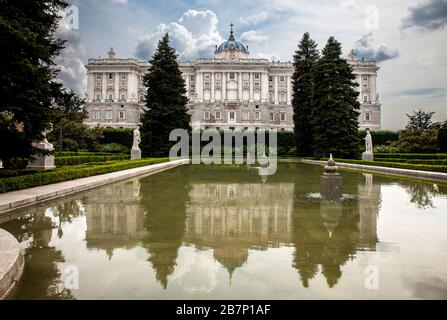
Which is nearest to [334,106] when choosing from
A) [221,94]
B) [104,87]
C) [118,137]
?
[118,137]

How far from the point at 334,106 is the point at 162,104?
1595cm

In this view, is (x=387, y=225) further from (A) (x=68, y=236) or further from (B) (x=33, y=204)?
(B) (x=33, y=204)

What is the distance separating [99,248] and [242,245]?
182 cm

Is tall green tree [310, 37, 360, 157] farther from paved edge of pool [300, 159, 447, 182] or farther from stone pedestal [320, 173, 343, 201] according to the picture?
stone pedestal [320, 173, 343, 201]

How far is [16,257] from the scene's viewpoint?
361 centimetres

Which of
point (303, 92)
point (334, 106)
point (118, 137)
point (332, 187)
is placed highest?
point (303, 92)

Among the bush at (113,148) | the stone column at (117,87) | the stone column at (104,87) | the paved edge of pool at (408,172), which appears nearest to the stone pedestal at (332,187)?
the paved edge of pool at (408,172)

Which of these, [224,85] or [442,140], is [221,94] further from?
[442,140]

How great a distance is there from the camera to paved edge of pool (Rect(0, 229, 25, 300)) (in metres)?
3.06

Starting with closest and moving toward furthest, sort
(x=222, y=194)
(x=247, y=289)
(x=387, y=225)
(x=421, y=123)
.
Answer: (x=247, y=289), (x=387, y=225), (x=222, y=194), (x=421, y=123)

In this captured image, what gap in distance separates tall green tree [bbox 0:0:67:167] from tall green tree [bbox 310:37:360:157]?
25.0 meters

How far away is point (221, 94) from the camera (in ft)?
230

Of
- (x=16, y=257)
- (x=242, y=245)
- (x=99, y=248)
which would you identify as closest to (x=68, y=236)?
(x=99, y=248)

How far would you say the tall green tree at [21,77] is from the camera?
337 inches
